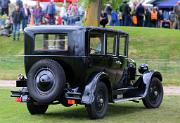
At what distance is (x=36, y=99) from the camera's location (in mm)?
12391

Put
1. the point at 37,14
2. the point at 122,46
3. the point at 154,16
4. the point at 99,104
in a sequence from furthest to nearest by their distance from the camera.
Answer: the point at 154,16 → the point at 37,14 → the point at 122,46 → the point at 99,104

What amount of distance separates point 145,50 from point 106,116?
1544 centimetres

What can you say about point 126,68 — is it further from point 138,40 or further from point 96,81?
point 138,40

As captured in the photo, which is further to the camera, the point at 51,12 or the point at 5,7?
the point at 5,7

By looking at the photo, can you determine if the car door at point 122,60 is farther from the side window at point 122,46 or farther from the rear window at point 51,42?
the rear window at point 51,42

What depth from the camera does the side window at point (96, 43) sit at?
1268 centimetres

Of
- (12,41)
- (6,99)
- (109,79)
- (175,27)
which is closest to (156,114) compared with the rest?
(109,79)

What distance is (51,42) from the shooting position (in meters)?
12.9

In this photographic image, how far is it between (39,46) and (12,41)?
18.2m

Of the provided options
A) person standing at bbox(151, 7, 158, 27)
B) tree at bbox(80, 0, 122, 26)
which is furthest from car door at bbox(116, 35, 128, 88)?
person standing at bbox(151, 7, 158, 27)

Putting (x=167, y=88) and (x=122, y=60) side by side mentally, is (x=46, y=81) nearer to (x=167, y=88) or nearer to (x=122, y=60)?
(x=122, y=60)

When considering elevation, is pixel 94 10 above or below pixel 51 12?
above

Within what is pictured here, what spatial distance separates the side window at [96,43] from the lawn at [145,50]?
855 cm

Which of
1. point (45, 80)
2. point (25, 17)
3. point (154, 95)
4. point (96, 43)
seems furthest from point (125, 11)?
point (45, 80)
